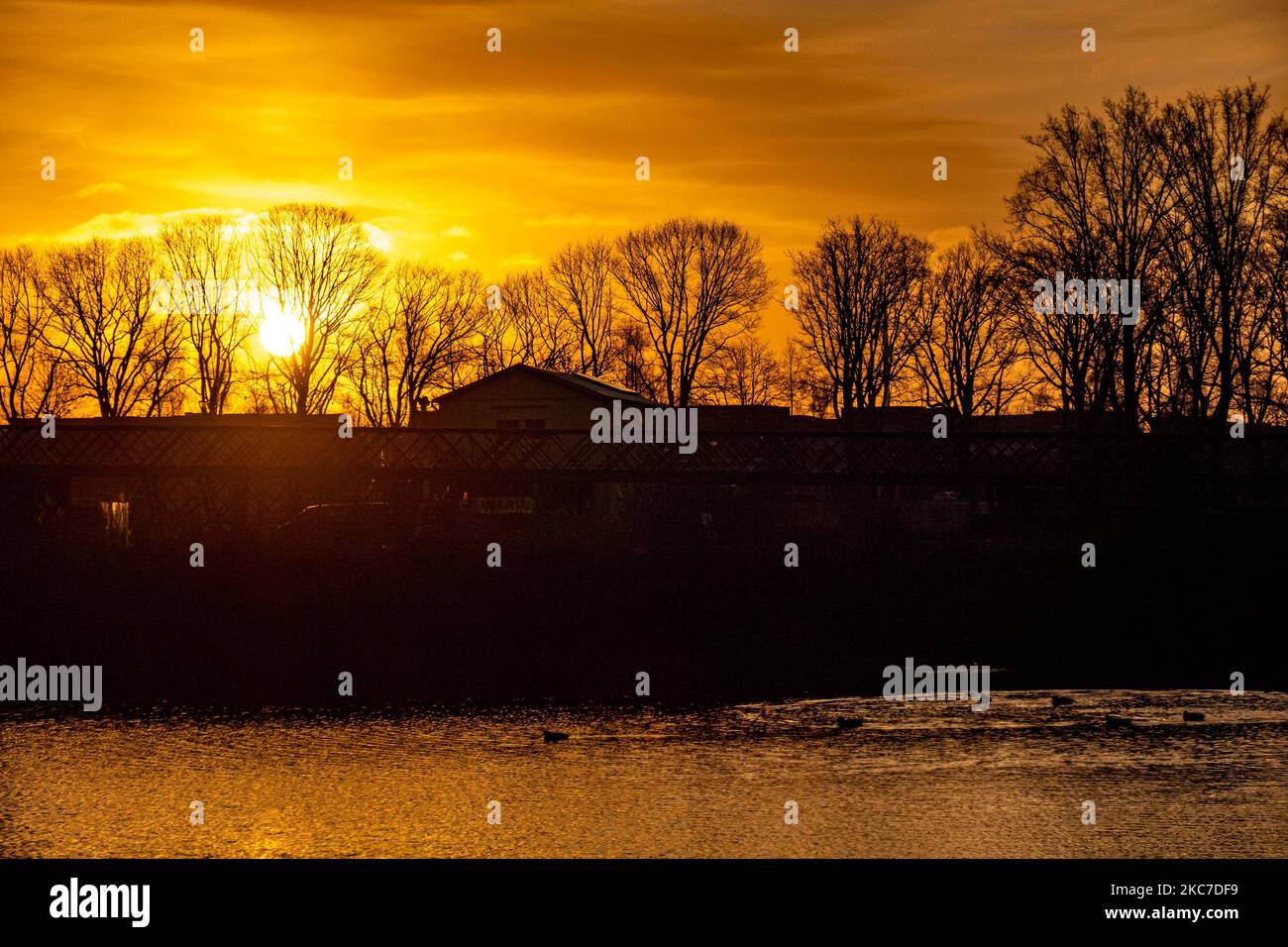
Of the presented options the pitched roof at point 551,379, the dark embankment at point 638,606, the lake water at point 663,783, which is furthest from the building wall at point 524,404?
the lake water at point 663,783

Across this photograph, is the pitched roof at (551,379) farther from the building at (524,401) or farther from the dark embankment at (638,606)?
the dark embankment at (638,606)

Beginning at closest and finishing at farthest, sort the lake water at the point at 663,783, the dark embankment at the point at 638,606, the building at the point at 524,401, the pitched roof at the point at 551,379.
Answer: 1. the lake water at the point at 663,783
2. the dark embankment at the point at 638,606
3. the pitched roof at the point at 551,379
4. the building at the point at 524,401

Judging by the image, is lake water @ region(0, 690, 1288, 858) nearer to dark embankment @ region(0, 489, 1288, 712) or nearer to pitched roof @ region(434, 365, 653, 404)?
dark embankment @ region(0, 489, 1288, 712)

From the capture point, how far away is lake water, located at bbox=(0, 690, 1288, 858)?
17812 millimetres

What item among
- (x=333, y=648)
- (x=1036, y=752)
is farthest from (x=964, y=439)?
(x=1036, y=752)

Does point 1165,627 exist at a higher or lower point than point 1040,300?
lower

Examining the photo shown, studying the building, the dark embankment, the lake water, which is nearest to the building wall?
the building

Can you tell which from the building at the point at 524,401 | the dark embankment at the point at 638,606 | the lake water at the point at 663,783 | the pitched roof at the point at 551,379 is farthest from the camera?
the building at the point at 524,401

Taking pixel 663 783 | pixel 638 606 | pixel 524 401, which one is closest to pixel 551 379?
pixel 524 401

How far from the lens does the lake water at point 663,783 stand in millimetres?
17812
